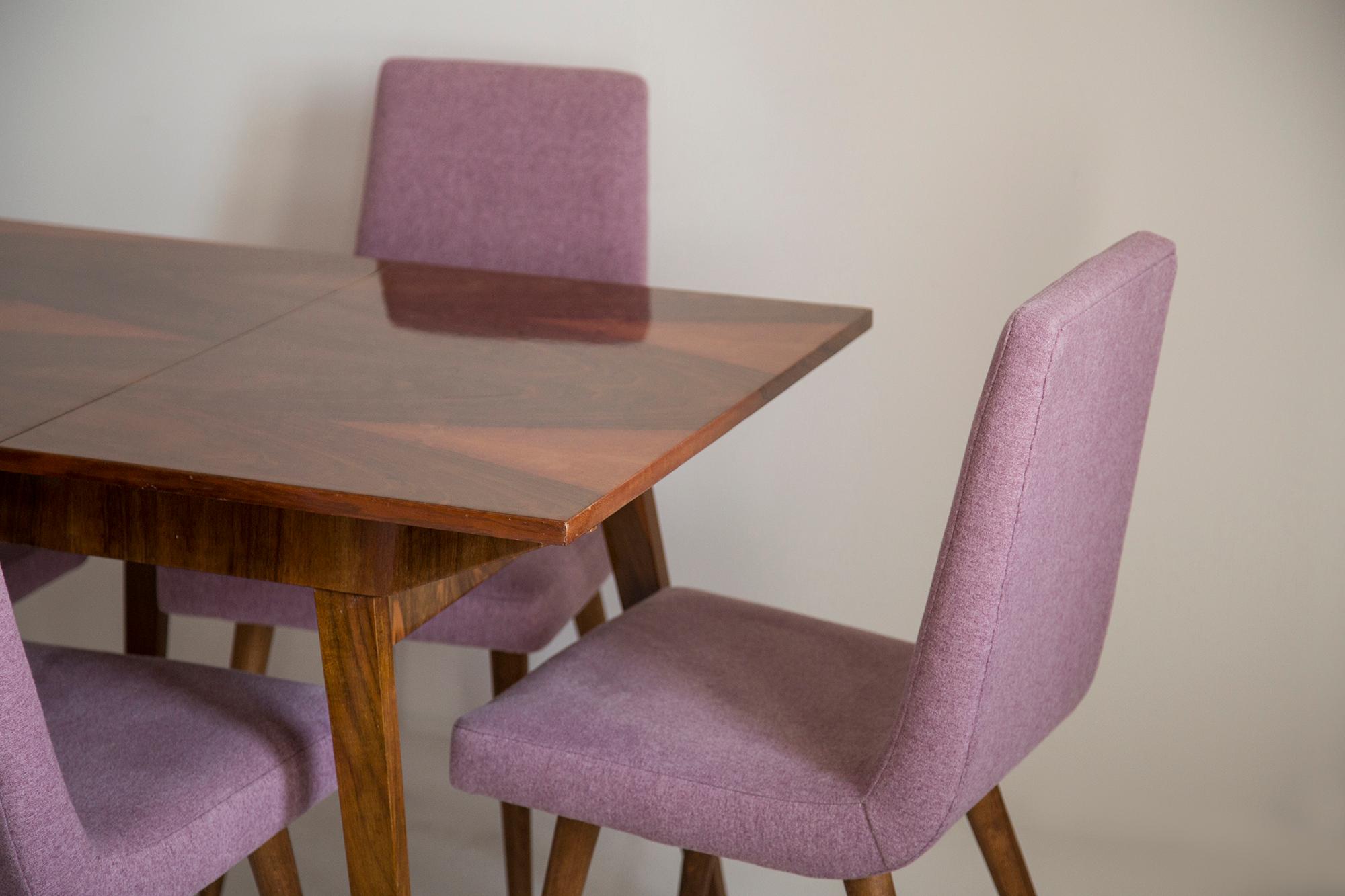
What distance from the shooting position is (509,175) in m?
2.07

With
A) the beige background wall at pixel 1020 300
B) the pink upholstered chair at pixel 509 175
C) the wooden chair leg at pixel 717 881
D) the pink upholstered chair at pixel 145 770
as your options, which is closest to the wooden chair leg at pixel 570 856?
the pink upholstered chair at pixel 145 770

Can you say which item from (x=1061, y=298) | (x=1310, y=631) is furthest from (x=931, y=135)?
(x=1061, y=298)

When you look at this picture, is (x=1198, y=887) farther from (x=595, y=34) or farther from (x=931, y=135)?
(x=595, y=34)

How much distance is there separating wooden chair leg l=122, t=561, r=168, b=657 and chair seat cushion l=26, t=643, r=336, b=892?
0.43m

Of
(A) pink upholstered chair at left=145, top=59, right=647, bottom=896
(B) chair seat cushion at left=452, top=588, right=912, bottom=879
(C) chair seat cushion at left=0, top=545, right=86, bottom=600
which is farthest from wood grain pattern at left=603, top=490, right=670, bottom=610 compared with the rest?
(C) chair seat cushion at left=0, top=545, right=86, bottom=600

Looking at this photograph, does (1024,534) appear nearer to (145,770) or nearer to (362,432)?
(362,432)

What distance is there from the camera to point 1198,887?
2096mm

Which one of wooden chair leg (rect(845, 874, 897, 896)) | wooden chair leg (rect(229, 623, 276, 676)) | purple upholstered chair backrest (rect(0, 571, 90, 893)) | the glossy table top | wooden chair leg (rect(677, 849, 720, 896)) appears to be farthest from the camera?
wooden chair leg (rect(229, 623, 276, 676))

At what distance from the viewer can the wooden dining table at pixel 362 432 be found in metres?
1.15

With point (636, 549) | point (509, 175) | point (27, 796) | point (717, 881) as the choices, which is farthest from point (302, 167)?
point (27, 796)

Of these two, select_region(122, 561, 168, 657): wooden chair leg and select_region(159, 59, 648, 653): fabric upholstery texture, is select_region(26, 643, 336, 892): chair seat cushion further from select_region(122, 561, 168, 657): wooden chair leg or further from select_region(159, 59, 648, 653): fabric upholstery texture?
select_region(159, 59, 648, 653): fabric upholstery texture

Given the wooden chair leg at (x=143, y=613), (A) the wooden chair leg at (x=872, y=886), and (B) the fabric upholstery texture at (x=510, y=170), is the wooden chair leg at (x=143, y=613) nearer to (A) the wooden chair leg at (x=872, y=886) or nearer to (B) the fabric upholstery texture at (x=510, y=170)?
(B) the fabric upholstery texture at (x=510, y=170)

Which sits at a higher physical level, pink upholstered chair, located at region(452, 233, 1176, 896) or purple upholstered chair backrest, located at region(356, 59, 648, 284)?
purple upholstered chair backrest, located at region(356, 59, 648, 284)

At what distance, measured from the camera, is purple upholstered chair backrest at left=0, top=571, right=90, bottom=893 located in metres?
1.03
